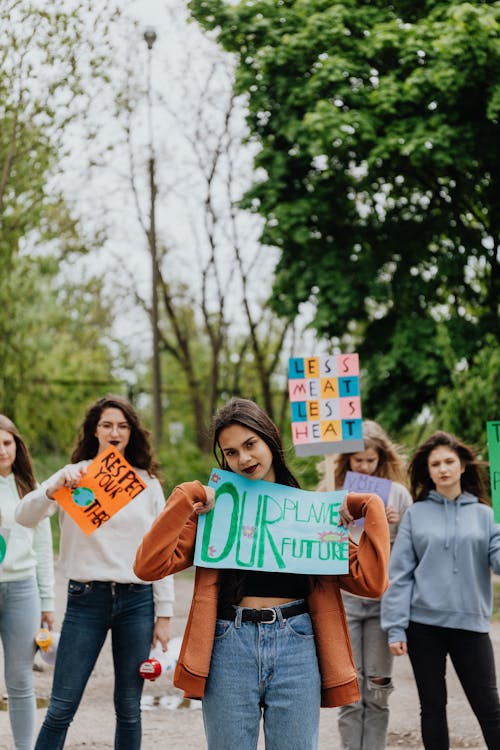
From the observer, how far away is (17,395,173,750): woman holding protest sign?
4434 mm

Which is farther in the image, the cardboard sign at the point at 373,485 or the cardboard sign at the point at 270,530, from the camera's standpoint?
the cardboard sign at the point at 373,485

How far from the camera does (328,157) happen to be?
54.9ft

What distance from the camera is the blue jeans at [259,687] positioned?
3.09 m

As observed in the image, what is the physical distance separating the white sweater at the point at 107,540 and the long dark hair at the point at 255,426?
4.32ft

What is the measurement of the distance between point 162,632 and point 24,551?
2.64ft

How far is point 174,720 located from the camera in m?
6.56

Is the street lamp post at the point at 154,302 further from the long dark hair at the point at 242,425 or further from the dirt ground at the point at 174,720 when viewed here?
the long dark hair at the point at 242,425

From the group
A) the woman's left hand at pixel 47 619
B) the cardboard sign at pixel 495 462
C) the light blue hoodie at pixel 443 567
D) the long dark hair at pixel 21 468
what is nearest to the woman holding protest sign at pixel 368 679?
the light blue hoodie at pixel 443 567

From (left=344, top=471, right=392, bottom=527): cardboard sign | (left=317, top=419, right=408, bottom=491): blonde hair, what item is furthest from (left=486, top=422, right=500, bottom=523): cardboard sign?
(left=317, top=419, right=408, bottom=491): blonde hair

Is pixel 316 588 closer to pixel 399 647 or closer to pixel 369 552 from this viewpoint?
pixel 369 552

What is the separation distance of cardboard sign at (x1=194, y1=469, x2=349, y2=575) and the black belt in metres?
0.12

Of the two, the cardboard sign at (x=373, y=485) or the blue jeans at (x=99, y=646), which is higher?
the cardboard sign at (x=373, y=485)

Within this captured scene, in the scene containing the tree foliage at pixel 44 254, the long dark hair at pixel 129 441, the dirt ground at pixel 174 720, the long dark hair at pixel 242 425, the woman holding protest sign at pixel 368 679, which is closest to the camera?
the long dark hair at pixel 242 425

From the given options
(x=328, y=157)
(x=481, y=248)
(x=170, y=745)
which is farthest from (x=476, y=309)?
(x=170, y=745)
